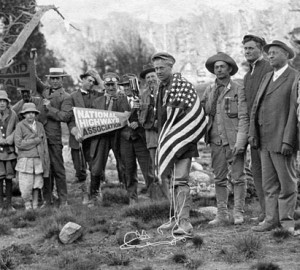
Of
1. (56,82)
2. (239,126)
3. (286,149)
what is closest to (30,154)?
(56,82)

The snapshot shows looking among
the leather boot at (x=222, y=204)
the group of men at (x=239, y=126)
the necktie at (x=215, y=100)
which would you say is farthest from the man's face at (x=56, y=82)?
the leather boot at (x=222, y=204)

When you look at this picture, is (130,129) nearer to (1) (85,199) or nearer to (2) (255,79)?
(1) (85,199)

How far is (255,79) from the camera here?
26.4 feet

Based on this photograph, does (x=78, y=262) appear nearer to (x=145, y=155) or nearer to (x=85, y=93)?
(x=145, y=155)

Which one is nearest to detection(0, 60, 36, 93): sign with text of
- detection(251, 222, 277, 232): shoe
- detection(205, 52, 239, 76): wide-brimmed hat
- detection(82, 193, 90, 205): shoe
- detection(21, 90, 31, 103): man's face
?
detection(21, 90, 31, 103): man's face

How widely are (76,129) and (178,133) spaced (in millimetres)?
3540

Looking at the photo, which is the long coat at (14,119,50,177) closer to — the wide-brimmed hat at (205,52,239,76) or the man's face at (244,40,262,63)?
the wide-brimmed hat at (205,52,239,76)

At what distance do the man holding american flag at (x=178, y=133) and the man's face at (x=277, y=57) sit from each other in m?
1.02

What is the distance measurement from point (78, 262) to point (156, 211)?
94.5 inches

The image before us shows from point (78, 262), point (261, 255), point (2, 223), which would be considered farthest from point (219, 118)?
point (2, 223)

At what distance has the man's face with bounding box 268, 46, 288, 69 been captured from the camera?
24.2ft

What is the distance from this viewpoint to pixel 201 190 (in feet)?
38.6

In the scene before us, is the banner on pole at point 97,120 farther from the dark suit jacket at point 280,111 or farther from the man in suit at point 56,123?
the dark suit jacket at point 280,111

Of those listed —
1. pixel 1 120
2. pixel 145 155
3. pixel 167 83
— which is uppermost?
pixel 167 83
